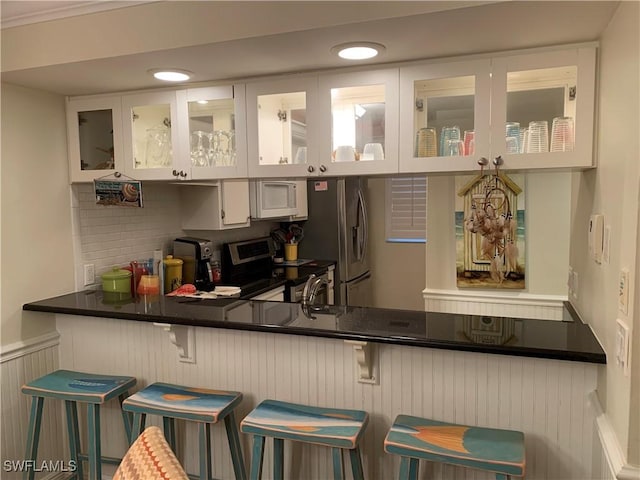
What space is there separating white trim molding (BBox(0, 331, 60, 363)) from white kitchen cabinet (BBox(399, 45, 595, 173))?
2072 millimetres

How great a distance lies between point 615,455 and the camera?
4.56 feet

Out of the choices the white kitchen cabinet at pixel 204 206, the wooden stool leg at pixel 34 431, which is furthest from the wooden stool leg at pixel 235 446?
the white kitchen cabinet at pixel 204 206

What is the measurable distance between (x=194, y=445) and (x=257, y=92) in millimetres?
1759

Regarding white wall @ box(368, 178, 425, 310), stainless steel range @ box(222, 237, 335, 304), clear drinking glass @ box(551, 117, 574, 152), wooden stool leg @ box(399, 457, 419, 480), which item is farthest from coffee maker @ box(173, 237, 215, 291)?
clear drinking glass @ box(551, 117, 574, 152)

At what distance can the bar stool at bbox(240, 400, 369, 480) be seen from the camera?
1.81 metres

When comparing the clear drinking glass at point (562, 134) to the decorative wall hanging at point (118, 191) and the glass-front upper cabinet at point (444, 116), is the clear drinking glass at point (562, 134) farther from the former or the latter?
the decorative wall hanging at point (118, 191)

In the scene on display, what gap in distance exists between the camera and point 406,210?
511 centimetres

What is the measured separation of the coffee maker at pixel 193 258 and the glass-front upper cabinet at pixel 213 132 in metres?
1.08

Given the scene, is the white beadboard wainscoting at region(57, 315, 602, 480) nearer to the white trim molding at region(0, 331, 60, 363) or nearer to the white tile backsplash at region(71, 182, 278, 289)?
the white trim molding at region(0, 331, 60, 363)

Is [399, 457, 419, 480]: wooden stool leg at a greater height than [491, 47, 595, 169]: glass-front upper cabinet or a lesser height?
lesser

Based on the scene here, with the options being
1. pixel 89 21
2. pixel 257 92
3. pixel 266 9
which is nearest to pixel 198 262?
pixel 257 92

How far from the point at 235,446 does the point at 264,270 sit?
240cm

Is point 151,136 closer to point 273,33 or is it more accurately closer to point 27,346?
point 273,33

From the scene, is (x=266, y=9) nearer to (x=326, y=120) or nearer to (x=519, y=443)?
(x=326, y=120)
